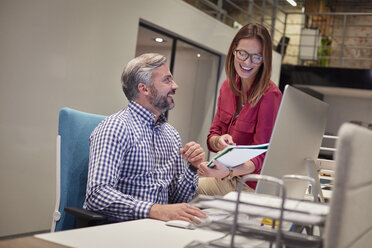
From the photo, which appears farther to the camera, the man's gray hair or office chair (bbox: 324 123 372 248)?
the man's gray hair

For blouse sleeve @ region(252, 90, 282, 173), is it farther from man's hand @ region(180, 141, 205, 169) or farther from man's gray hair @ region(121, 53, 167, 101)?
man's gray hair @ region(121, 53, 167, 101)

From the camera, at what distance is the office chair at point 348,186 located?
30.8 inches

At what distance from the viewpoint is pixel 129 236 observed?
1.20 m

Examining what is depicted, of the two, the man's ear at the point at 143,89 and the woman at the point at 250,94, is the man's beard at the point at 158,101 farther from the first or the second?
the woman at the point at 250,94

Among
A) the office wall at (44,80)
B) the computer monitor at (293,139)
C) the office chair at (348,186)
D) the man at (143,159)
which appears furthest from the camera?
the office wall at (44,80)

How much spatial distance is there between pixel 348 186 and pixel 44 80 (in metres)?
3.30

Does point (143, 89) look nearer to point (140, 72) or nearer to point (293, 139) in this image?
point (140, 72)

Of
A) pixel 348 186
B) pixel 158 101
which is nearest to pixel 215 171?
pixel 158 101

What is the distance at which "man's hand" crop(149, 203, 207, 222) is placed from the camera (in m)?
1.48

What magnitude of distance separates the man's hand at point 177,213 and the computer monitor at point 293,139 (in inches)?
11.0

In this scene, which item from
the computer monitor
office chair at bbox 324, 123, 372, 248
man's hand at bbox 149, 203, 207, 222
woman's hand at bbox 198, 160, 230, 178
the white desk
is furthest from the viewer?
woman's hand at bbox 198, 160, 230, 178

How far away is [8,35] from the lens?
346 cm

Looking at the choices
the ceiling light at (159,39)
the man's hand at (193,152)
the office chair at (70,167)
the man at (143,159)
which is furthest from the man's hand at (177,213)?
the ceiling light at (159,39)

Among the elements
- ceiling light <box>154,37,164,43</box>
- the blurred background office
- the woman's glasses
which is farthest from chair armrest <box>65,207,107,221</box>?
ceiling light <box>154,37,164,43</box>
